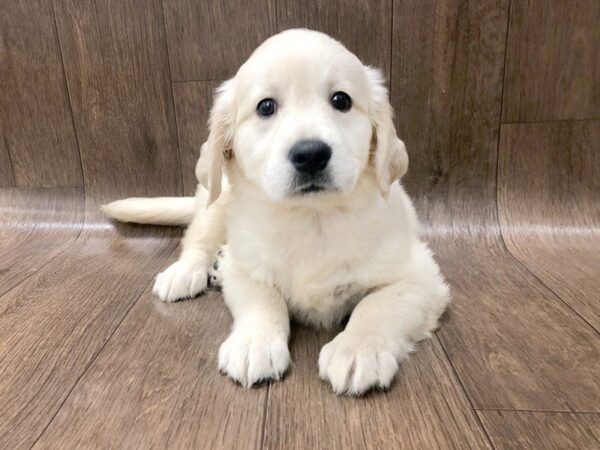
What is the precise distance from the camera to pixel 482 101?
6.37 feet

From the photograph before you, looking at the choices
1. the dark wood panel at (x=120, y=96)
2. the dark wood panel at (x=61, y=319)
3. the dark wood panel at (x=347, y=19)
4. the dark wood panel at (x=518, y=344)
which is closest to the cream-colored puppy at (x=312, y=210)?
the dark wood panel at (x=518, y=344)

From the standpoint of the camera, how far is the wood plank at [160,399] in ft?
2.88

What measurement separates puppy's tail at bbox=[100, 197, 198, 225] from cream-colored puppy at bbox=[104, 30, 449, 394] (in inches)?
23.8

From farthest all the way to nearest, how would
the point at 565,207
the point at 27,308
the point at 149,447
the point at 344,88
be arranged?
the point at 565,207 < the point at 27,308 < the point at 344,88 < the point at 149,447

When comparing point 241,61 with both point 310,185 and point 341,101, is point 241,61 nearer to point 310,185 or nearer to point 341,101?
point 341,101

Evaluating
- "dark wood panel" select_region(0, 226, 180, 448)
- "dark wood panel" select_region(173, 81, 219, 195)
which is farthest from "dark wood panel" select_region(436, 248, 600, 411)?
"dark wood panel" select_region(173, 81, 219, 195)

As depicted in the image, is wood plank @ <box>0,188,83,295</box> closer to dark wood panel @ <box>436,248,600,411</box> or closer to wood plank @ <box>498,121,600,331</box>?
dark wood panel @ <box>436,248,600,411</box>

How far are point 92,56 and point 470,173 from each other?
172cm

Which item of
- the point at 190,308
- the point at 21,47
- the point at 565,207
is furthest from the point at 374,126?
the point at 21,47

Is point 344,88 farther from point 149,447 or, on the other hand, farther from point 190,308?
point 149,447

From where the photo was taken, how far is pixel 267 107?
49.2 inches

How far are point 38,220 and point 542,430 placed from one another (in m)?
2.18

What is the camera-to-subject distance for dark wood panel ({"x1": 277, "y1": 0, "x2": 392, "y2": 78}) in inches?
73.9

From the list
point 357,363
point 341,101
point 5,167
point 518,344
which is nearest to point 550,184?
point 518,344
